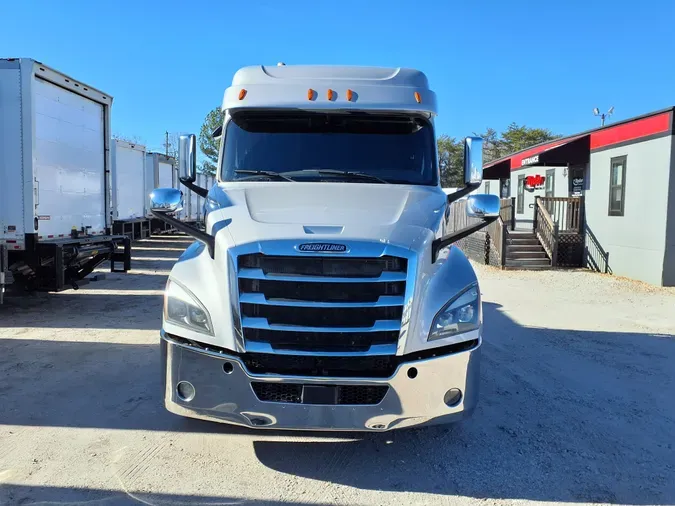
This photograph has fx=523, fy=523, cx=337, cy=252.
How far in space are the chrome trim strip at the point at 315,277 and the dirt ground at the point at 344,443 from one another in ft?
4.22

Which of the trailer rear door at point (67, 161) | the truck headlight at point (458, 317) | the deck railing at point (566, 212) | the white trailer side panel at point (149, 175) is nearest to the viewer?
the truck headlight at point (458, 317)

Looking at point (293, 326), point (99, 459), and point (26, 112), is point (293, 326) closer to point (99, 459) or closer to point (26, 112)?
point (99, 459)

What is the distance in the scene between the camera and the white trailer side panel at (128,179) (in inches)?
670

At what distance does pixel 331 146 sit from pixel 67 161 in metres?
5.97

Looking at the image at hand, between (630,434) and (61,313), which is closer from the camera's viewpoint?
(630,434)

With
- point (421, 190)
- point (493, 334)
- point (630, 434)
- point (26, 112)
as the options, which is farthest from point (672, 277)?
point (26, 112)

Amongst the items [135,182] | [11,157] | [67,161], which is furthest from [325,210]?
[135,182]

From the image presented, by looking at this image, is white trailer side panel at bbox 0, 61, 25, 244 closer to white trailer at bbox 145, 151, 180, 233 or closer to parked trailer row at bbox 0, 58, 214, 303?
parked trailer row at bbox 0, 58, 214, 303

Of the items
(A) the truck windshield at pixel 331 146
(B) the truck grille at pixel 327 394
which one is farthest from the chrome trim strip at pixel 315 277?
(A) the truck windshield at pixel 331 146

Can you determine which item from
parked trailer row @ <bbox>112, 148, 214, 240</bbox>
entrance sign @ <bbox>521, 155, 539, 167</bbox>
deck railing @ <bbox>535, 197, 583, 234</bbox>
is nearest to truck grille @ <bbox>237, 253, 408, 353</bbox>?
deck railing @ <bbox>535, 197, 583, 234</bbox>

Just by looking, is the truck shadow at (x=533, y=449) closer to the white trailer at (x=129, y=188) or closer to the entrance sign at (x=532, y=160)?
the entrance sign at (x=532, y=160)

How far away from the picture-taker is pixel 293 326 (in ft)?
10.2

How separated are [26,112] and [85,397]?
15.5 ft

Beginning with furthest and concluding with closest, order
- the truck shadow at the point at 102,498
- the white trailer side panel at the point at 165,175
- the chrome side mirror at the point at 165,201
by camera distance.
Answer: the white trailer side panel at the point at 165,175, the chrome side mirror at the point at 165,201, the truck shadow at the point at 102,498
